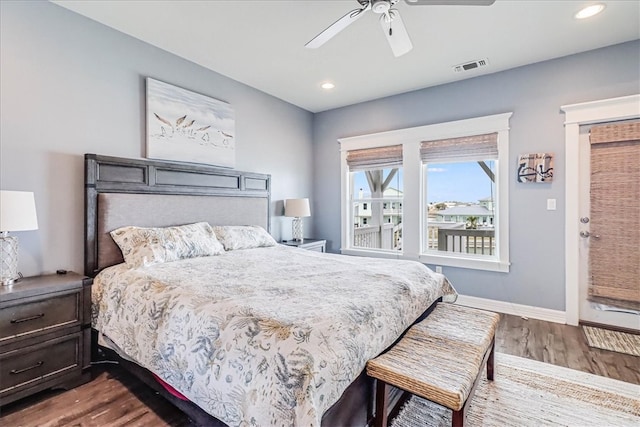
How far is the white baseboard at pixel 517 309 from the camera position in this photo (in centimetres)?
326

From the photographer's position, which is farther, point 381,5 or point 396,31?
point 396,31

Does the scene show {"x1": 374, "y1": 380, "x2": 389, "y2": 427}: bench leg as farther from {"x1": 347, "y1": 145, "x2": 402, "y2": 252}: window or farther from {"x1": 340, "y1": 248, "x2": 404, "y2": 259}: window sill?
{"x1": 347, "y1": 145, "x2": 402, "y2": 252}: window

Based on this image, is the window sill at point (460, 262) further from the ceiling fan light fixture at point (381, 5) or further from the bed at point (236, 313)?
the ceiling fan light fixture at point (381, 5)

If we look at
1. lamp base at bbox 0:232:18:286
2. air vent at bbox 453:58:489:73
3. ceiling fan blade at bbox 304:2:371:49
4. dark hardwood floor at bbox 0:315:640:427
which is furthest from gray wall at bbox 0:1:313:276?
air vent at bbox 453:58:489:73

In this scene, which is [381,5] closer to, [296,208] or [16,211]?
[16,211]

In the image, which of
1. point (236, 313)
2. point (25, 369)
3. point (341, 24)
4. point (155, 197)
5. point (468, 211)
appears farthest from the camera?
point (468, 211)

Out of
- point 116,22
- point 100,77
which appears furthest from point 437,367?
point 116,22

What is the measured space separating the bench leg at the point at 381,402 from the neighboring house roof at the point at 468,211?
9.95ft

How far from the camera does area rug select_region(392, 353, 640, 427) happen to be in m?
1.76

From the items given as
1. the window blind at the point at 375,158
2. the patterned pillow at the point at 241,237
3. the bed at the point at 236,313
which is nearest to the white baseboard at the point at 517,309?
the bed at the point at 236,313

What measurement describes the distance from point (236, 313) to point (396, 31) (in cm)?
215

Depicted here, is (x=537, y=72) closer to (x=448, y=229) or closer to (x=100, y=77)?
(x=448, y=229)

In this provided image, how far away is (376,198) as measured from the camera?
187 inches

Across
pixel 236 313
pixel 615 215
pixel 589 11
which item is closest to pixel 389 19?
pixel 589 11
